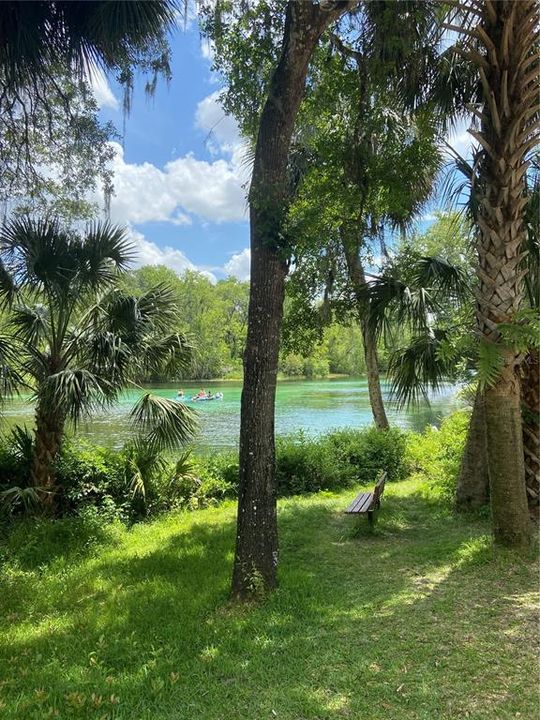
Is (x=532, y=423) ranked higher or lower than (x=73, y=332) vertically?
lower

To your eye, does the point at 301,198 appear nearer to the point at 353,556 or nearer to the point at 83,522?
the point at 353,556

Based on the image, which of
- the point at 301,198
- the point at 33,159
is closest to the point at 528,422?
the point at 301,198

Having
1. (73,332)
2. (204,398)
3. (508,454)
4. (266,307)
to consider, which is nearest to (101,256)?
(73,332)

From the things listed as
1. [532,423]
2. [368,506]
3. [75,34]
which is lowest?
[368,506]

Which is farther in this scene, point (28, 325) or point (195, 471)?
point (195, 471)

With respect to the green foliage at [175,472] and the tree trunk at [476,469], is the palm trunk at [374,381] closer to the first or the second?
the green foliage at [175,472]

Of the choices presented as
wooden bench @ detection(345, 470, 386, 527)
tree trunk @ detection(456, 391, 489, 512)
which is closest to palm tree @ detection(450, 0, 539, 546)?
wooden bench @ detection(345, 470, 386, 527)

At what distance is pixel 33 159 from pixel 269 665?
666 centimetres

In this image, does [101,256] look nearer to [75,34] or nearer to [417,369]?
[75,34]

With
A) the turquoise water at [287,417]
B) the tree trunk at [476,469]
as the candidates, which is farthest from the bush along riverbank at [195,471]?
the turquoise water at [287,417]

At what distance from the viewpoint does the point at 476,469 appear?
5.79m

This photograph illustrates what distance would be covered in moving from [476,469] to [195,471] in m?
4.33

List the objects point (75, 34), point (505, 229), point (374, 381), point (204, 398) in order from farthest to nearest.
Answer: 1. point (204, 398)
2. point (374, 381)
3. point (75, 34)
4. point (505, 229)

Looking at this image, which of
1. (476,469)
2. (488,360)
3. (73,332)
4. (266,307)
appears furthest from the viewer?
(73,332)
